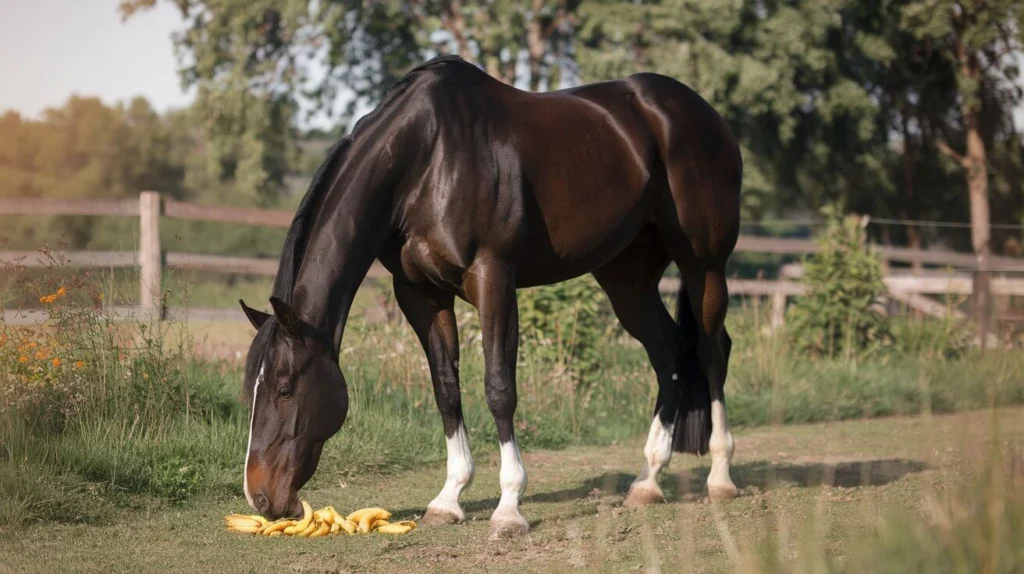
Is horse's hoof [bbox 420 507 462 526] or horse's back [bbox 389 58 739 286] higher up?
horse's back [bbox 389 58 739 286]

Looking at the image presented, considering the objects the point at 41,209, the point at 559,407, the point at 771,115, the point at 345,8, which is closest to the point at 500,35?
the point at 345,8

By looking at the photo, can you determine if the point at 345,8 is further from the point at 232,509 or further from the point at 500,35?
the point at 232,509

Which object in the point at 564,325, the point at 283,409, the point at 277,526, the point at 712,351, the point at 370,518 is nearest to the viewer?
the point at 283,409

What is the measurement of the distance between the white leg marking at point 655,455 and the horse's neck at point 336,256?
1.96 metres

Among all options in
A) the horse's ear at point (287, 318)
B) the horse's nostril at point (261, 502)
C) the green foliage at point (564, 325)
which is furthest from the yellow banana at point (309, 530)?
the green foliage at point (564, 325)

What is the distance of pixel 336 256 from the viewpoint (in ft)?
15.7

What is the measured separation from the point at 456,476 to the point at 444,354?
0.61m

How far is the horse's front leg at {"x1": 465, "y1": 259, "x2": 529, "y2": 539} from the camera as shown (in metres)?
5.06

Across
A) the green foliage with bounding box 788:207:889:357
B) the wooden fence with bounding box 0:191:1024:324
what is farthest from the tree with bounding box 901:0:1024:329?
the green foliage with bounding box 788:207:889:357

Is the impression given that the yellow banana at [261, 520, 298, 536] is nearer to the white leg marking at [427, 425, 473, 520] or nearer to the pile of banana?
the pile of banana

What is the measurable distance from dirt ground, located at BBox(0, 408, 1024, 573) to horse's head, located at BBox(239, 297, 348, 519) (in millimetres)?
266

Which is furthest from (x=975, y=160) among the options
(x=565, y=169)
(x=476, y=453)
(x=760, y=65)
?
(x=565, y=169)

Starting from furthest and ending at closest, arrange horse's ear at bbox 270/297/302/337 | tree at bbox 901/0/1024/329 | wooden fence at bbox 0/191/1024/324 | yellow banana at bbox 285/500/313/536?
1. tree at bbox 901/0/1024/329
2. wooden fence at bbox 0/191/1024/324
3. yellow banana at bbox 285/500/313/536
4. horse's ear at bbox 270/297/302/337

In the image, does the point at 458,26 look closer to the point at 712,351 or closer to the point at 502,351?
the point at 712,351
